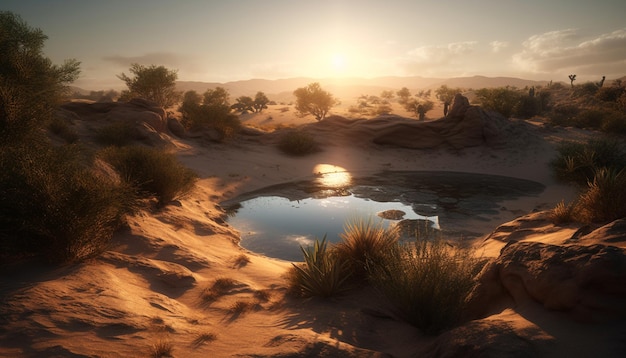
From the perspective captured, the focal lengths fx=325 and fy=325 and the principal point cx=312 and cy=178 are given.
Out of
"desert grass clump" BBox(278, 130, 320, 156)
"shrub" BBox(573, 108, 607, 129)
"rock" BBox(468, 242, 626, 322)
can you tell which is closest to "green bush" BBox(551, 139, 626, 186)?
"rock" BBox(468, 242, 626, 322)

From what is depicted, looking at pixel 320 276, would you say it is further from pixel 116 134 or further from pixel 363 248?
pixel 116 134

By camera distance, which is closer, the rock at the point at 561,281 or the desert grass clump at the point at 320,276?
the rock at the point at 561,281

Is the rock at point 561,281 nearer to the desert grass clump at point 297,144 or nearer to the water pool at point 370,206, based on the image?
the water pool at point 370,206

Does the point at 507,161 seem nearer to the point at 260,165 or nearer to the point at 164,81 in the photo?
the point at 260,165

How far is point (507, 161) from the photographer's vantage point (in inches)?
774

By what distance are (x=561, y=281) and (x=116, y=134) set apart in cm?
1774

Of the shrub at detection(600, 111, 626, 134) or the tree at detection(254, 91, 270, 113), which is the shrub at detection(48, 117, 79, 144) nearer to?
the shrub at detection(600, 111, 626, 134)

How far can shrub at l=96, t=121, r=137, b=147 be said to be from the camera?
15.6 m

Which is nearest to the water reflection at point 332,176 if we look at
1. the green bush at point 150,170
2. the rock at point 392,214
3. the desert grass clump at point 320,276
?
the rock at point 392,214

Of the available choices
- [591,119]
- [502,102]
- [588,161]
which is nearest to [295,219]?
[588,161]

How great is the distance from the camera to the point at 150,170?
30.8 feet

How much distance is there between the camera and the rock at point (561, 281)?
2.87m

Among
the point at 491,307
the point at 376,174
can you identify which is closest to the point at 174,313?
the point at 491,307

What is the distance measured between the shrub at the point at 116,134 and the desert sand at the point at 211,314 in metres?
9.01
